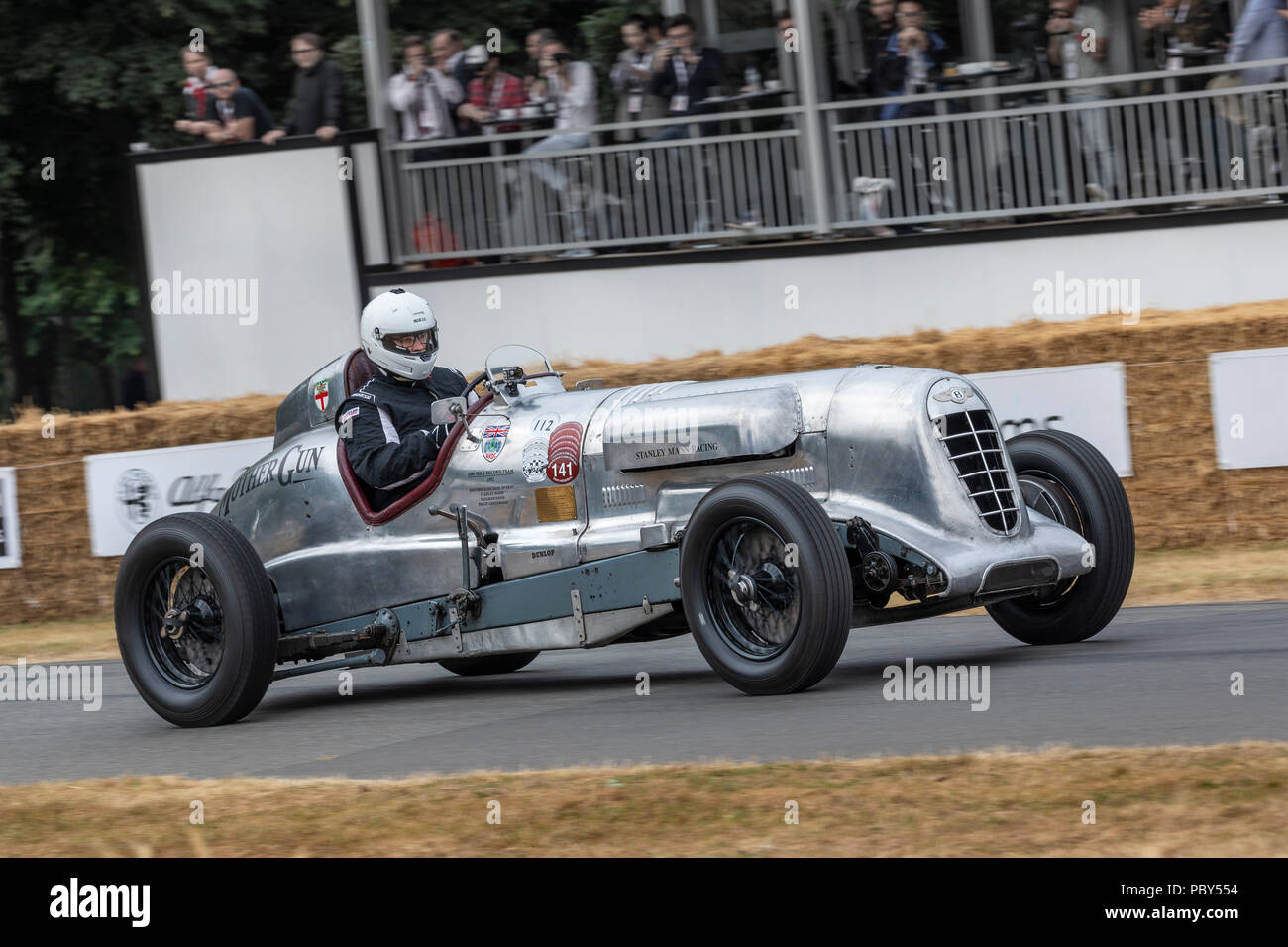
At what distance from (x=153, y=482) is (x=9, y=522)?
1.25 metres

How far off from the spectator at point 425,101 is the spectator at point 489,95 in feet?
0.41

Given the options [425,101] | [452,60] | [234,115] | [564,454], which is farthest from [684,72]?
[564,454]

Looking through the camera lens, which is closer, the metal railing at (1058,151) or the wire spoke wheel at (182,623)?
the wire spoke wheel at (182,623)

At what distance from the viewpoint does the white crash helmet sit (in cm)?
831

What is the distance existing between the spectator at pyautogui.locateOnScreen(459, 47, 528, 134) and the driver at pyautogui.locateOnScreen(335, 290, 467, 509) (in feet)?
20.7

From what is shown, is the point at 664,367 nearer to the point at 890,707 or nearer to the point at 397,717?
the point at 397,717

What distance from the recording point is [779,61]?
1594 centimetres

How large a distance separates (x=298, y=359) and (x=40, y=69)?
18.8ft

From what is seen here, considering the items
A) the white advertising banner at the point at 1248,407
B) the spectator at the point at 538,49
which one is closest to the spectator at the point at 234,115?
the spectator at the point at 538,49

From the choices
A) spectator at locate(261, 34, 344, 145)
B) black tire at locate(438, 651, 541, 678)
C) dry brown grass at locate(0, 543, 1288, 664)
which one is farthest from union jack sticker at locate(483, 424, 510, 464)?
spectator at locate(261, 34, 344, 145)

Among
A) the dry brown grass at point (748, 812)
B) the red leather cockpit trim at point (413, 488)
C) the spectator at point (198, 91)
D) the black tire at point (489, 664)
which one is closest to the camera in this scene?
the dry brown grass at point (748, 812)

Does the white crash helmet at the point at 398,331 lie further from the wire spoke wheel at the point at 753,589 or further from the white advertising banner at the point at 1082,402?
the white advertising banner at the point at 1082,402

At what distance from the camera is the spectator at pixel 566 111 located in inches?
555

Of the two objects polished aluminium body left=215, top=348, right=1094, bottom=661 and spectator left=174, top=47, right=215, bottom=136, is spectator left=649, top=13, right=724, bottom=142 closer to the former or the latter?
spectator left=174, top=47, right=215, bottom=136
